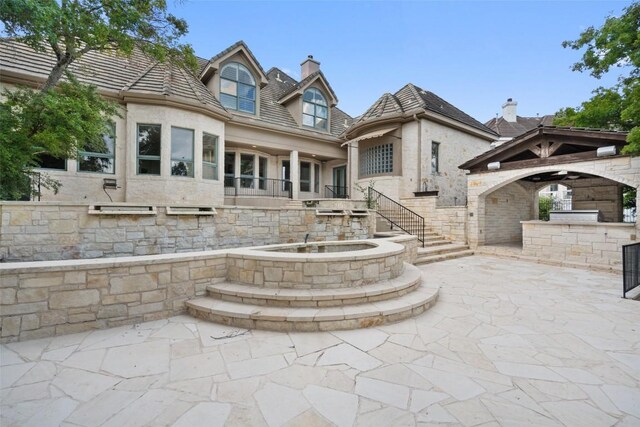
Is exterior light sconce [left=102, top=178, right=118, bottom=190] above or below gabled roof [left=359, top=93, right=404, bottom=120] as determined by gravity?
below

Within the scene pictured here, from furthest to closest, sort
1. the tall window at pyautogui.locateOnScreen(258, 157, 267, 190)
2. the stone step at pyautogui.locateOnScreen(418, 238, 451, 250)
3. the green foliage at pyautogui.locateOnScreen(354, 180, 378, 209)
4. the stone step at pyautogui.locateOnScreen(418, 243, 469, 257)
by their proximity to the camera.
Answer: the tall window at pyautogui.locateOnScreen(258, 157, 267, 190)
the green foliage at pyautogui.locateOnScreen(354, 180, 378, 209)
the stone step at pyautogui.locateOnScreen(418, 238, 451, 250)
the stone step at pyautogui.locateOnScreen(418, 243, 469, 257)

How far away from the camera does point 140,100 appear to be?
336 inches

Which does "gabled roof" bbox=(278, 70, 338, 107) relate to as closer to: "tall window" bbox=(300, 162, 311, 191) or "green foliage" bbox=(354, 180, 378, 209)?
"tall window" bbox=(300, 162, 311, 191)

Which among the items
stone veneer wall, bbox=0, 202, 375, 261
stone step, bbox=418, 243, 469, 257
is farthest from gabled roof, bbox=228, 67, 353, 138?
stone step, bbox=418, 243, 469, 257

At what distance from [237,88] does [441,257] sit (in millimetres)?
11014

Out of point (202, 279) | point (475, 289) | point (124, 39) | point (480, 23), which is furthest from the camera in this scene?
point (480, 23)

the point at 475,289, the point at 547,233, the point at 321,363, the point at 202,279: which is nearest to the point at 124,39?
the point at 202,279

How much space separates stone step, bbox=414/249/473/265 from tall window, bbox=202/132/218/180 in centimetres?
801

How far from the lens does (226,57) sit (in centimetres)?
1110

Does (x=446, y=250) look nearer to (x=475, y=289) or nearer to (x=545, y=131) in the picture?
(x=475, y=289)

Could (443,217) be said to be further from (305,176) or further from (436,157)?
(305,176)

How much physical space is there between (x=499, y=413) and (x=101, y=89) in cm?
1192

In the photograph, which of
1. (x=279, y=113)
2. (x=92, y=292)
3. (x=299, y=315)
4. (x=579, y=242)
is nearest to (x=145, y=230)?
(x=92, y=292)

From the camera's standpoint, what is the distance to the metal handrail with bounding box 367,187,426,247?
10.6 metres
